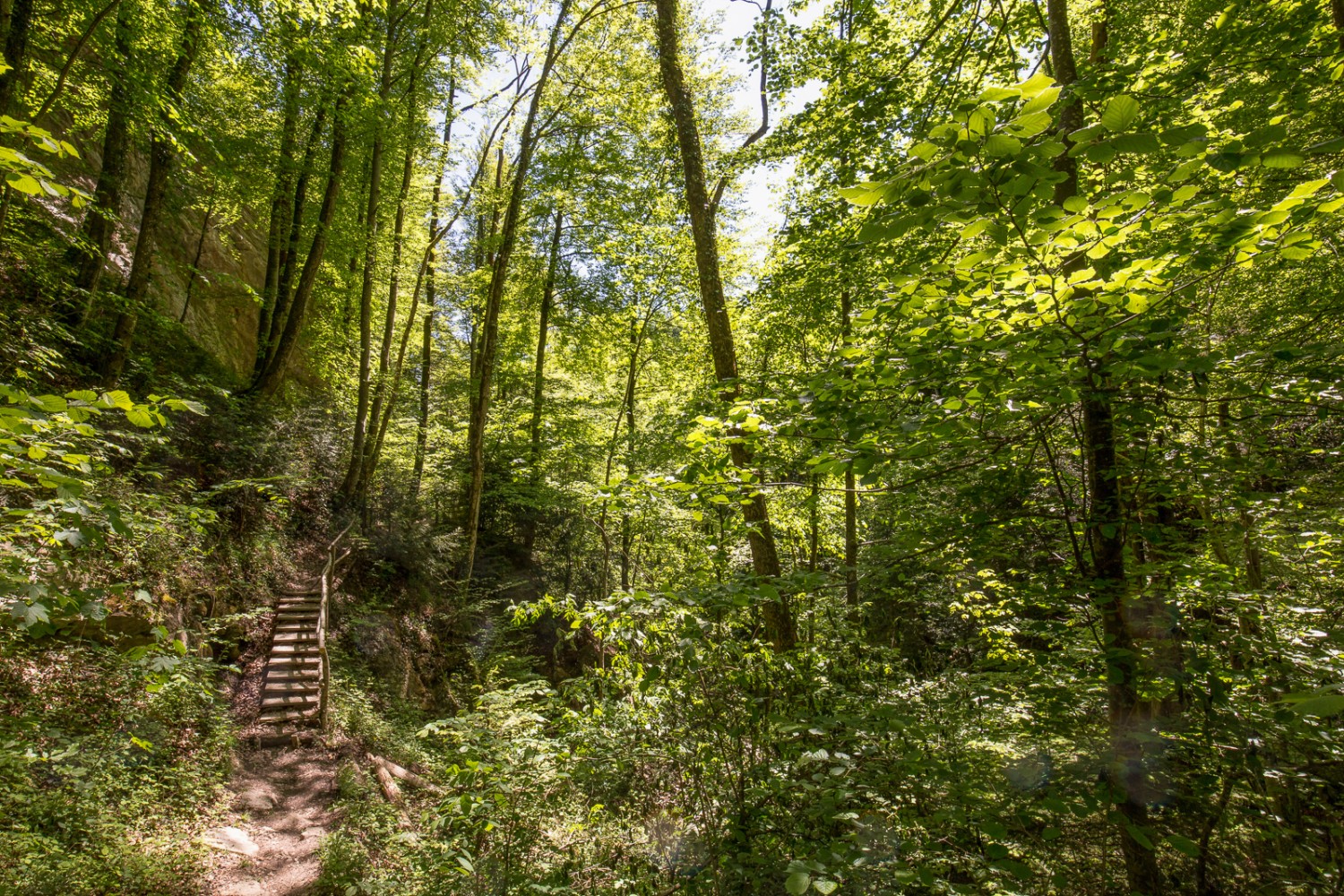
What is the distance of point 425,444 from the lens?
55.1 feet

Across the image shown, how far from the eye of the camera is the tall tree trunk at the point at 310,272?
36.8 ft

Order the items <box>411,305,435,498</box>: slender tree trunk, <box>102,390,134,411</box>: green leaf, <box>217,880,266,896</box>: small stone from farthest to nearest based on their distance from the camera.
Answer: <box>411,305,435,498</box>: slender tree trunk → <box>217,880,266,896</box>: small stone → <box>102,390,134,411</box>: green leaf

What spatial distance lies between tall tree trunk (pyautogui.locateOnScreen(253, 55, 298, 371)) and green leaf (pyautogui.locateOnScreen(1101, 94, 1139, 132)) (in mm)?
11916

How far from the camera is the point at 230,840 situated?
5.47 meters

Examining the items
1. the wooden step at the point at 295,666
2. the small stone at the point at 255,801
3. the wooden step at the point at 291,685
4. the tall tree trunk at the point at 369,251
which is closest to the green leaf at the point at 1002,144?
the small stone at the point at 255,801

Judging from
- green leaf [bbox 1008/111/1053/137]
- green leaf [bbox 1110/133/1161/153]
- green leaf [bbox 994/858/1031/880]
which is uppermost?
green leaf [bbox 1008/111/1053/137]

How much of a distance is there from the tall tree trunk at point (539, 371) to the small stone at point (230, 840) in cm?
934

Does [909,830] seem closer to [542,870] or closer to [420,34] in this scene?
[542,870]

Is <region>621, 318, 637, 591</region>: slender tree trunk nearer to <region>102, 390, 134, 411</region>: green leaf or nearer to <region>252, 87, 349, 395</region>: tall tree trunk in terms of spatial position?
<region>252, 87, 349, 395</region>: tall tree trunk

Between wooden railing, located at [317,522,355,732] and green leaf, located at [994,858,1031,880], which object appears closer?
green leaf, located at [994,858,1031,880]

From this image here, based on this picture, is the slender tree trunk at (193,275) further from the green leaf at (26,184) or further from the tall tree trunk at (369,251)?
the green leaf at (26,184)

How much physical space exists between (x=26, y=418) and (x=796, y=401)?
286 centimetres

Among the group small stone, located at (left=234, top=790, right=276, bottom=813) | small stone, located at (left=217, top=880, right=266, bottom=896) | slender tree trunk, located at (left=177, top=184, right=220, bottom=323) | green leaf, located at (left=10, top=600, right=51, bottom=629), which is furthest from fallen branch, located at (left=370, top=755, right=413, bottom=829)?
slender tree trunk, located at (left=177, top=184, right=220, bottom=323)

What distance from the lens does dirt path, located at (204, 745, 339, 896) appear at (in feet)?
16.9
